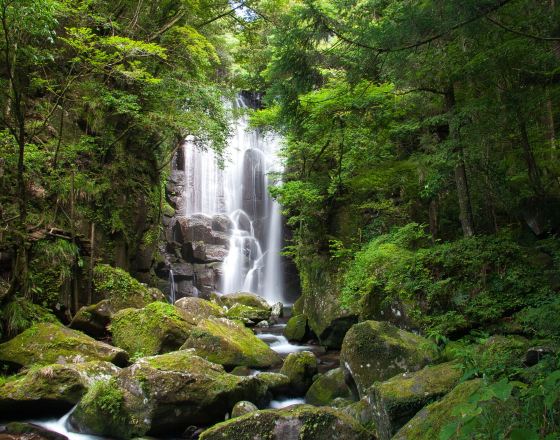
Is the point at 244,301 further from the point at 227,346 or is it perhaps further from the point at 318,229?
the point at 227,346

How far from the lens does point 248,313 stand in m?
14.4

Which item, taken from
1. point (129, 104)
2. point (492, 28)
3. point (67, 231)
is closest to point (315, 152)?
point (129, 104)

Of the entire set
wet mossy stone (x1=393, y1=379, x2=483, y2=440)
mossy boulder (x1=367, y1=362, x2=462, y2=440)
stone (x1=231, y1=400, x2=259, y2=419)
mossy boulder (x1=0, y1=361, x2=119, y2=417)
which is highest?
wet mossy stone (x1=393, y1=379, x2=483, y2=440)

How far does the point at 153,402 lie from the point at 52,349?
291cm

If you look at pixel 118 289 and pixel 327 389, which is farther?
pixel 118 289

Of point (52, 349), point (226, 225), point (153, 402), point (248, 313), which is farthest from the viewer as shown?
point (226, 225)

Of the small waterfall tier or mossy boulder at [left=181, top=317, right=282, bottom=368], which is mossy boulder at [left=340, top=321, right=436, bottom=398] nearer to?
mossy boulder at [left=181, top=317, right=282, bottom=368]

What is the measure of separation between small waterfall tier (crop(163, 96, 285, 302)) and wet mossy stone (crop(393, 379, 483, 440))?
15.4 m

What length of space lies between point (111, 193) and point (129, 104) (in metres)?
3.13

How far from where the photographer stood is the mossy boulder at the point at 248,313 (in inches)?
551

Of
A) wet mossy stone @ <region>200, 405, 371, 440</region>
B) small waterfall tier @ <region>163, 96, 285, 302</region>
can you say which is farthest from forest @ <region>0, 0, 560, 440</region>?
small waterfall tier @ <region>163, 96, 285, 302</region>

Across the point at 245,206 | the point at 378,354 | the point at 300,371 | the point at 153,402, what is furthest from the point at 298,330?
the point at 245,206

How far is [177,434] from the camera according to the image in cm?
573

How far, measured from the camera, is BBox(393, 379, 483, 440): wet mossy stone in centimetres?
341
